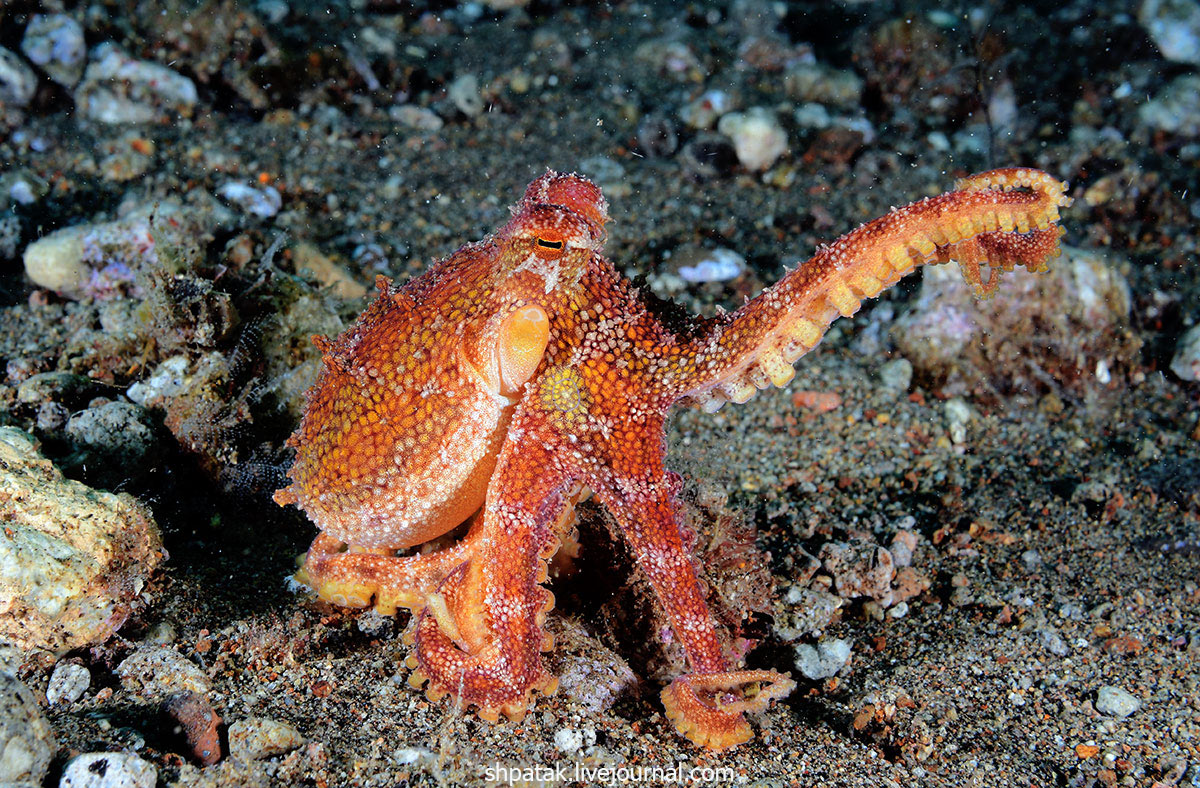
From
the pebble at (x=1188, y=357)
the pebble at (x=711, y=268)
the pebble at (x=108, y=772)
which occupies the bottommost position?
the pebble at (x=108, y=772)

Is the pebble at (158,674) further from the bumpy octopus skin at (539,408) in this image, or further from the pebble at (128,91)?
the pebble at (128,91)

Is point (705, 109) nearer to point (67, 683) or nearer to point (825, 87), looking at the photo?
point (825, 87)

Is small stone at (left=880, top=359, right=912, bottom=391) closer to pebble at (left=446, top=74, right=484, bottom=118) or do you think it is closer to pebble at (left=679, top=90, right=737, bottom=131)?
pebble at (left=679, top=90, right=737, bottom=131)

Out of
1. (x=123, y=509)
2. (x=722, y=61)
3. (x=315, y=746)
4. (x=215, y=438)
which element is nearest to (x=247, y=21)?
(x=722, y=61)

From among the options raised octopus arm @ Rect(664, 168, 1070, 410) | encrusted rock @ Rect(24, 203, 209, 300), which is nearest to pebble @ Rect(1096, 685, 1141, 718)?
raised octopus arm @ Rect(664, 168, 1070, 410)

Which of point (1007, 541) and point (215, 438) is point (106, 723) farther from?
point (1007, 541)

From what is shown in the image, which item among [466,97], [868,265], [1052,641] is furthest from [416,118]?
[1052,641]

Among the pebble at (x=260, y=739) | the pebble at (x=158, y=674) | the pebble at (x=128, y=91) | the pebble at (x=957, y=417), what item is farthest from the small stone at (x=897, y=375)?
the pebble at (x=128, y=91)
